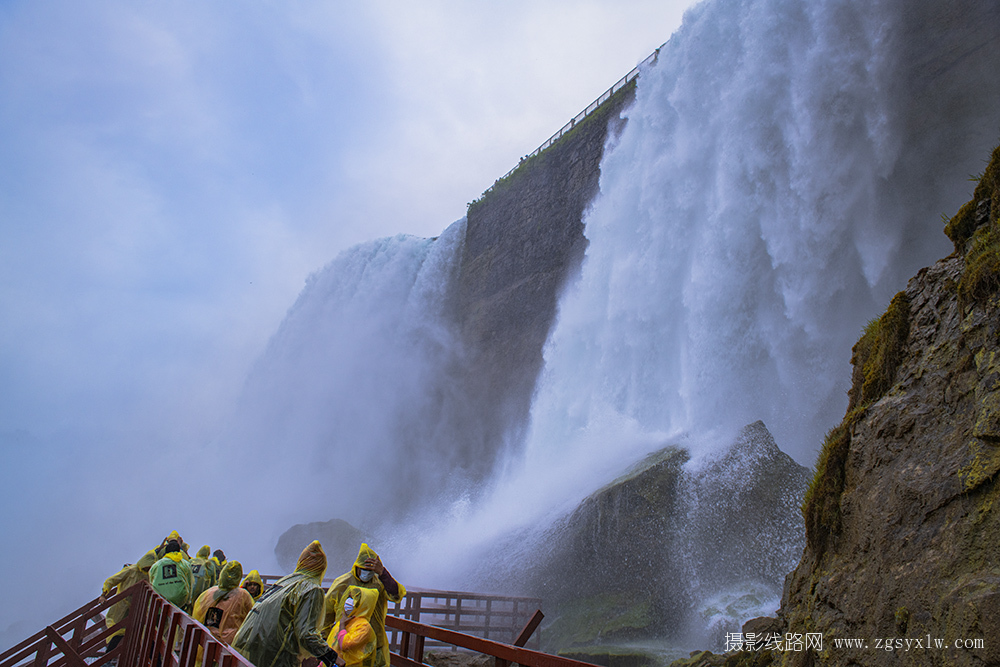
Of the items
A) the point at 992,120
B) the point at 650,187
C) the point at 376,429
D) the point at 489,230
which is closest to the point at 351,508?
the point at 376,429

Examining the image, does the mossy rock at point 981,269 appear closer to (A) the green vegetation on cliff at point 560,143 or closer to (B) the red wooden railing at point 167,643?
(B) the red wooden railing at point 167,643

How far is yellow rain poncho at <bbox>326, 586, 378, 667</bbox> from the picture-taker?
3.56 metres

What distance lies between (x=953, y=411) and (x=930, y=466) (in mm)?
345

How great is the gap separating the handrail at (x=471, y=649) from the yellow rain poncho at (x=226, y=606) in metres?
1.29

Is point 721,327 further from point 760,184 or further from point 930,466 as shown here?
point 930,466

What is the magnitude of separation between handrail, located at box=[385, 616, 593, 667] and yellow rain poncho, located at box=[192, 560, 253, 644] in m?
1.29

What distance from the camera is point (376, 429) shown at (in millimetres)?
36375

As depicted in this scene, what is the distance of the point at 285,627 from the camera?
356cm

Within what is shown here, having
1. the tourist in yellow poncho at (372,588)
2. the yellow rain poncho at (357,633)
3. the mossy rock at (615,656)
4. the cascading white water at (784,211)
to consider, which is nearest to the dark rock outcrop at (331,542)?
the cascading white water at (784,211)

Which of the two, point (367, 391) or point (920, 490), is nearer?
point (920, 490)

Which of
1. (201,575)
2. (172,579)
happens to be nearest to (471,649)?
(172,579)

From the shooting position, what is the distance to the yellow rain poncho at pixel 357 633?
3564 millimetres

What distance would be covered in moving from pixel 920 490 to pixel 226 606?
469 centimetres

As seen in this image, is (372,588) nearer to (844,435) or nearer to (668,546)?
(844,435)
